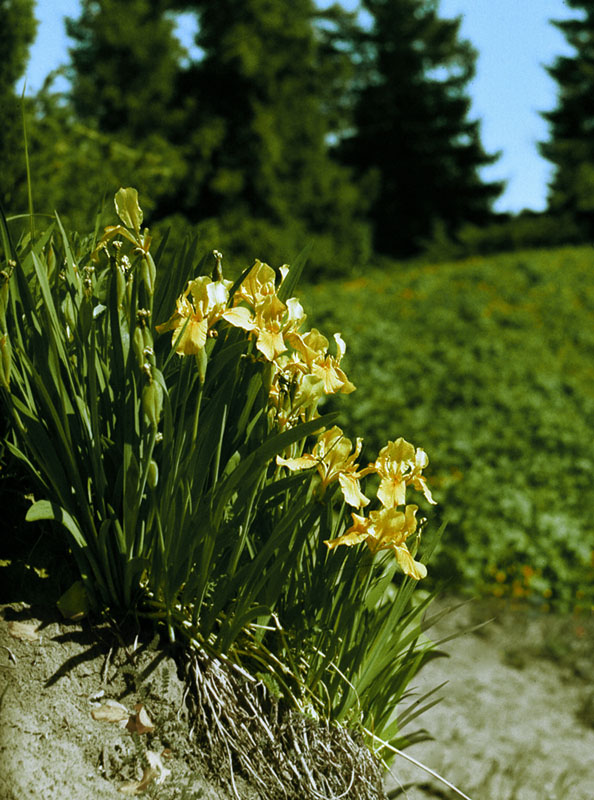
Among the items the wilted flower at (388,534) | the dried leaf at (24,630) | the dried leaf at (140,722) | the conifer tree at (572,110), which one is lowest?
the dried leaf at (140,722)

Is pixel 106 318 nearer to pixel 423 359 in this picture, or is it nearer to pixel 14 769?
pixel 14 769

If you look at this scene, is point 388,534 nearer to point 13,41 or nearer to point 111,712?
point 111,712

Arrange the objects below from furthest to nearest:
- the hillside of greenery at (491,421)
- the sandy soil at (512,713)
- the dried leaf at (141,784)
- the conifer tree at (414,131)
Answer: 1. the conifer tree at (414,131)
2. the hillside of greenery at (491,421)
3. the sandy soil at (512,713)
4. the dried leaf at (141,784)

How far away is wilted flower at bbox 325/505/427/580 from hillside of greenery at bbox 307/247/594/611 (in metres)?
1.73

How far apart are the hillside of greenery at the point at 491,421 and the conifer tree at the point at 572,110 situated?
565 inches

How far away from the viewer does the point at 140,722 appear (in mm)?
1377

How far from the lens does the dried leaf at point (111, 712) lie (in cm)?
137

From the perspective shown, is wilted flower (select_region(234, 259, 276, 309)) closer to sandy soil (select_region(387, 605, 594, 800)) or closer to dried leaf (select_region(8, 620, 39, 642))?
dried leaf (select_region(8, 620, 39, 642))

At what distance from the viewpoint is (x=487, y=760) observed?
271 centimetres

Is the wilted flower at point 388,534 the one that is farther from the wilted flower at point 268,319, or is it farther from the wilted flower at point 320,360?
the wilted flower at point 268,319

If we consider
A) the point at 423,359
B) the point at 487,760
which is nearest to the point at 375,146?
the point at 423,359

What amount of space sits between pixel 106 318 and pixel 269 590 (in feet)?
2.04

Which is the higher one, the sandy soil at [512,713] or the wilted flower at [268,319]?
the wilted flower at [268,319]

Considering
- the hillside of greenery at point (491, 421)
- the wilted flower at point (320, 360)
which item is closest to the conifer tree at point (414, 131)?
the hillside of greenery at point (491, 421)
